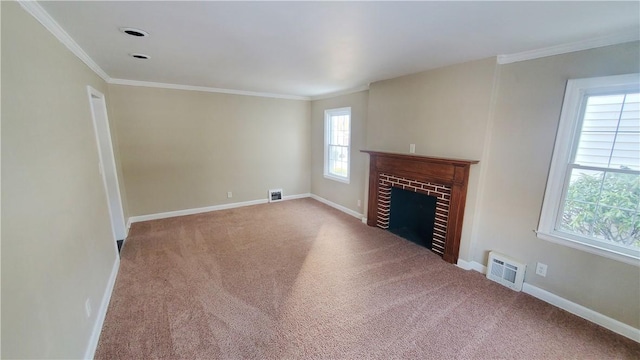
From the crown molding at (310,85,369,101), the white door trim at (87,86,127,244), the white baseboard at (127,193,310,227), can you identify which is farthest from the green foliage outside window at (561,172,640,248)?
the white door trim at (87,86,127,244)

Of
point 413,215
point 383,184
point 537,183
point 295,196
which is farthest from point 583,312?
point 295,196

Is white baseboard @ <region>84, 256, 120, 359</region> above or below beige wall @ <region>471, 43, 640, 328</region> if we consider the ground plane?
below

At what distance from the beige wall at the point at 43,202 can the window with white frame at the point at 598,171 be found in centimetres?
Result: 360

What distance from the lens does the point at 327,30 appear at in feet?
6.11

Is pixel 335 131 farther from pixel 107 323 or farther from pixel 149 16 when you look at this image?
pixel 107 323

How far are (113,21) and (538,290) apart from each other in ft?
13.7

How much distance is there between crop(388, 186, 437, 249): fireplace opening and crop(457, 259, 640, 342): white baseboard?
45.0 inches

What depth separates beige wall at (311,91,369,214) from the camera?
433 cm

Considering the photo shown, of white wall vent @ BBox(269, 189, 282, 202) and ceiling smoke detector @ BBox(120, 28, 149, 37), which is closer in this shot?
ceiling smoke detector @ BBox(120, 28, 149, 37)

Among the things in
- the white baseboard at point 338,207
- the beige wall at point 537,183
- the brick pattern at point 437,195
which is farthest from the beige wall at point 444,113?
the white baseboard at point 338,207

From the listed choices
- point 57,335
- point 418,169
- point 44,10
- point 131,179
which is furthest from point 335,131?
point 57,335

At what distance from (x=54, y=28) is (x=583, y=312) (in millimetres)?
4677

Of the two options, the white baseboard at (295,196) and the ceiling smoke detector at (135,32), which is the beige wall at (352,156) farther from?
the ceiling smoke detector at (135,32)

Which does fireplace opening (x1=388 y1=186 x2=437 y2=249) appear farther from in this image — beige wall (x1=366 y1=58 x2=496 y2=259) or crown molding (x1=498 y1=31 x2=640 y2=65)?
crown molding (x1=498 y1=31 x2=640 y2=65)
